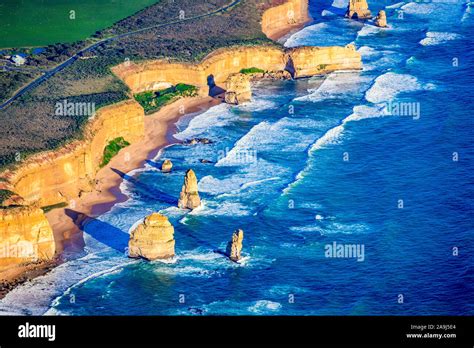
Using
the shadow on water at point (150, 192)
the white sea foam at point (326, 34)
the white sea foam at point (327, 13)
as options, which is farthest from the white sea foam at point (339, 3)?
the shadow on water at point (150, 192)

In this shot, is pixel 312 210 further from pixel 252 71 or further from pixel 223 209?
pixel 252 71

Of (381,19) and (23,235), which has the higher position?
(381,19)

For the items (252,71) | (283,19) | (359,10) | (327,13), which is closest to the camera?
(252,71)

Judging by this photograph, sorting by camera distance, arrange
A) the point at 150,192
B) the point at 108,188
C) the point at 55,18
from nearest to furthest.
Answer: the point at 150,192, the point at 108,188, the point at 55,18

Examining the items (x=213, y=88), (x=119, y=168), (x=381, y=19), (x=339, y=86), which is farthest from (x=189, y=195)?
(x=381, y=19)

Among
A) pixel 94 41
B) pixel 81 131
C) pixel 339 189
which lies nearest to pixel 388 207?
pixel 339 189

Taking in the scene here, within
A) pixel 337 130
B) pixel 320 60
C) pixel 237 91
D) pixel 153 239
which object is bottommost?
pixel 153 239

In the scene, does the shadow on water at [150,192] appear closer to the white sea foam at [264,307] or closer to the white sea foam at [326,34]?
the white sea foam at [264,307]
